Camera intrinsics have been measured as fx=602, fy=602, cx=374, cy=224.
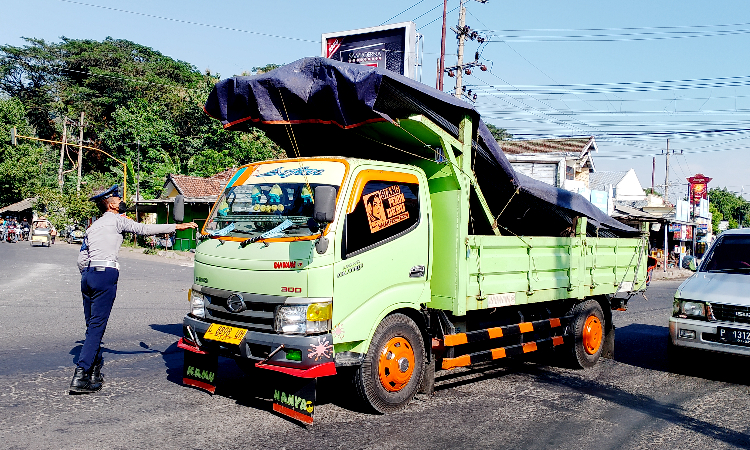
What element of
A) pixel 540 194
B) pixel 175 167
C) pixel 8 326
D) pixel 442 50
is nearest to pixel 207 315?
pixel 540 194

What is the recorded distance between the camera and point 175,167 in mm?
47406

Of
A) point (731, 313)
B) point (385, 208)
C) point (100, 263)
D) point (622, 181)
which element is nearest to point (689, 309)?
point (731, 313)

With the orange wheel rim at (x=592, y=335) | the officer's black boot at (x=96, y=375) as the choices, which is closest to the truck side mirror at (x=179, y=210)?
the officer's black boot at (x=96, y=375)

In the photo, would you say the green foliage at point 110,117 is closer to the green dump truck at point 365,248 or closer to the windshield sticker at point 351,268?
the green dump truck at point 365,248

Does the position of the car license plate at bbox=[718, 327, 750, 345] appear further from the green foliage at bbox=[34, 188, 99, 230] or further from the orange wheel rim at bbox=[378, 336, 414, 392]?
the green foliage at bbox=[34, 188, 99, 230]

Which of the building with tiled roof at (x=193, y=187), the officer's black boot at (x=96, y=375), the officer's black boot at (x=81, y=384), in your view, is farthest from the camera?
the building with tiled roof at (x=193, y=187)

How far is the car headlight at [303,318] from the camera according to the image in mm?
4820

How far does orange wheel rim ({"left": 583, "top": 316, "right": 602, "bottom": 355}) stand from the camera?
7.89 meters

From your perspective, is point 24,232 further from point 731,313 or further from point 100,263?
point 731,313

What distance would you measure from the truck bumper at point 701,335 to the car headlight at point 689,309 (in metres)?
0.09

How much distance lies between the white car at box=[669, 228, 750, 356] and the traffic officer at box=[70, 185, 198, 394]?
5.89m

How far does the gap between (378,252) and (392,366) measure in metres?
1.03

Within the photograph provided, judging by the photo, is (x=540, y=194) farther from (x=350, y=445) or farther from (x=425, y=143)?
(x=350, y=445)

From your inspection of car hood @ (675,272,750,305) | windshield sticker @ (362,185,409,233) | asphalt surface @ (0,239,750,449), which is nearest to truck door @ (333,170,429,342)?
windshield sticker @ (362,185,409,233)
